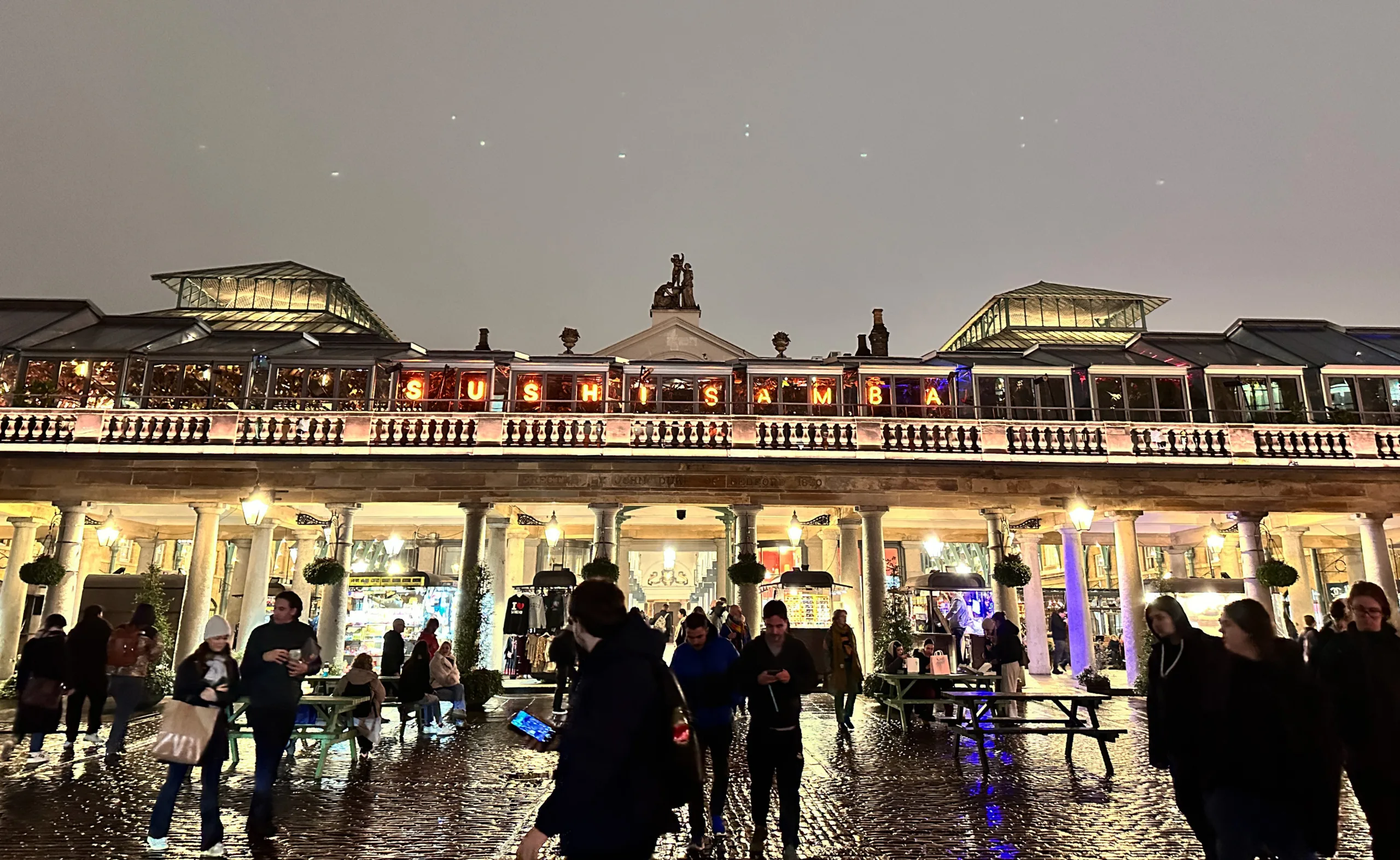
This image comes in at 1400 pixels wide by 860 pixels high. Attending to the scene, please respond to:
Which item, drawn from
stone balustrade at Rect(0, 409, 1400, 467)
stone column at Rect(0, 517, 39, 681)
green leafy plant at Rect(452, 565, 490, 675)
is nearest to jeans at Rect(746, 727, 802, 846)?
green leafy plant at Rect(452, 565, 490, 675)

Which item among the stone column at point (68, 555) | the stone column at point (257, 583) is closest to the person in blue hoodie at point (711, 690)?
the stone column at point (68, 555)

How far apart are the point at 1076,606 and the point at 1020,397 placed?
253 inches

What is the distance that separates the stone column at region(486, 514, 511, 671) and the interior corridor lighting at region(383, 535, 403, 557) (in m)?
4.11

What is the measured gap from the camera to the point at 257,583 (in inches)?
952

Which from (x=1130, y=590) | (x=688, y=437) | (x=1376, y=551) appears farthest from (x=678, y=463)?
(x=1376, y=551)

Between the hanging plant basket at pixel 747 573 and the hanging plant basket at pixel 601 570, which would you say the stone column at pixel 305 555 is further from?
the hanging plant basket at pixel 747 573

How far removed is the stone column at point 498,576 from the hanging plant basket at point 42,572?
33.2 feet

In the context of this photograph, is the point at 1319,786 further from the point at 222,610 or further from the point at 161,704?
the point at 222,610

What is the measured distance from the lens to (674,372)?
26203 millimetres

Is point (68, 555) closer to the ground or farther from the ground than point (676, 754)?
farther from the ground

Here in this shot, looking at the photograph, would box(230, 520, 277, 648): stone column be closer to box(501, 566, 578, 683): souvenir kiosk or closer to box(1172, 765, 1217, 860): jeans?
box(501, 566, 578, 683): souvenir kiosk

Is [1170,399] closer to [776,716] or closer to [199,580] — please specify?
[776,716]

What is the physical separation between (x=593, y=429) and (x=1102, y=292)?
3372 centimetres

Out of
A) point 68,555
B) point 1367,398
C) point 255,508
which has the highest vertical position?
point 1367,398
